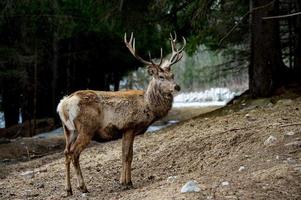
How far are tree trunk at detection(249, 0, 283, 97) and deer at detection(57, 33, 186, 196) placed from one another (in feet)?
16.3

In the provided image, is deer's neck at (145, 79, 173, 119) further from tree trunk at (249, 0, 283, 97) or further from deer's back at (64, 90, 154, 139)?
tree trunk at (249, 0, 283, 97)

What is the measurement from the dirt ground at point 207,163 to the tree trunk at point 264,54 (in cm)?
49

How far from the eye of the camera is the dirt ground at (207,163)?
657cm

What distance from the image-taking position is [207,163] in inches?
341

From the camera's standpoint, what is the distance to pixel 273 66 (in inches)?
527

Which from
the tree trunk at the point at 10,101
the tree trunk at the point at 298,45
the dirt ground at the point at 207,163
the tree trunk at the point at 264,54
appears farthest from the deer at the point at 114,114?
the tree trunk at the point at 10,101

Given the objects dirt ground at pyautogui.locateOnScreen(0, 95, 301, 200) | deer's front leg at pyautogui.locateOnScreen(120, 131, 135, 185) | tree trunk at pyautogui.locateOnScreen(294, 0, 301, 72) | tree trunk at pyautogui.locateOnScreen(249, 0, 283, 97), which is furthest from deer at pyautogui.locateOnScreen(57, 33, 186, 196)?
tree trunk at pyautogui.locateOnScreen(294, 0, 301, 72)

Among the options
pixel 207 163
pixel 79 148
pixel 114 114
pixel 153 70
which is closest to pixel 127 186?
pixel 79 148

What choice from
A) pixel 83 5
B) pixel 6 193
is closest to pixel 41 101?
pixel 83 5

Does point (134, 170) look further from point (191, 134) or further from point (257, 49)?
point (257, 49)

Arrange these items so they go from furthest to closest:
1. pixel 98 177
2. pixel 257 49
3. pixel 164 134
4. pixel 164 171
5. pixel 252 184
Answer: pixel 257 49 → pixel 164 134 → pixel 98 177 → pixel 164 171 → pixel 252 184

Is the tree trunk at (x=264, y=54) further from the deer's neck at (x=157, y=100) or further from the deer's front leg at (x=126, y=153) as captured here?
the deer's front leg at (x=126, y=153)

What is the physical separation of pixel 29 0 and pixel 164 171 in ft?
28.8

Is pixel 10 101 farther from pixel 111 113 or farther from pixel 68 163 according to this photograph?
pixel 111 113
